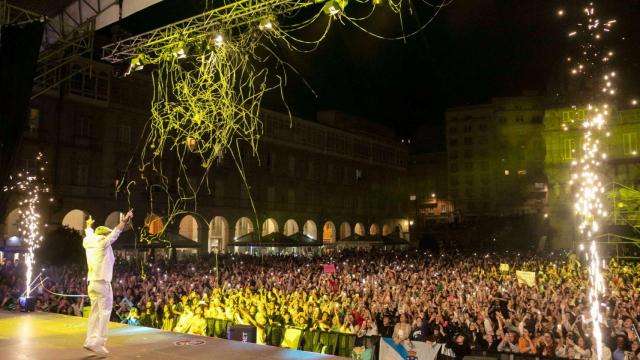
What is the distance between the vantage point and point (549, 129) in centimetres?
4594

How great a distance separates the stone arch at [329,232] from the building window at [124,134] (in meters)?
21.6

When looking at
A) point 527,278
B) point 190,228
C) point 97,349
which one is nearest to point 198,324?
point 97,349

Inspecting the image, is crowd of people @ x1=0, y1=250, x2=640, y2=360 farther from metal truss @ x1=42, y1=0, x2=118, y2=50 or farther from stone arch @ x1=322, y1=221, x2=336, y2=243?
stone arch @ x1=322, y1=221, x2=336, y2=243

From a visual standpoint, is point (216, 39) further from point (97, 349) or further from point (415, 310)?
point (415, 310)

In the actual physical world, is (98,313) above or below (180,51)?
below

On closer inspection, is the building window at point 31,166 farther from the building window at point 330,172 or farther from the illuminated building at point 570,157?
the illuminated building at point 570,157

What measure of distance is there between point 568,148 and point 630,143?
4.51m

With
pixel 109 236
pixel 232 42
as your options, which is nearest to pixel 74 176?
pixel 232 42

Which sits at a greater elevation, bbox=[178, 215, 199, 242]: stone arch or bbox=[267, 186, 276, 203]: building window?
bbox=[267, 186, 276, 203]: building window

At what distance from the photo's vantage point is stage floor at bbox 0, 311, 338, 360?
6598 millimetres

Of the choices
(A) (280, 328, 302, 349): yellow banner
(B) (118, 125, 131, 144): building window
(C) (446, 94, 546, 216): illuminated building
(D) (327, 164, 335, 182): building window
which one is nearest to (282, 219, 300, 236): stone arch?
(D) (327, 164, 335, 182): building window

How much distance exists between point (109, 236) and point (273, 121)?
120ft

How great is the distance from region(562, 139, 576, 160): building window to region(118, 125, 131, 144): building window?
3378 centimetres

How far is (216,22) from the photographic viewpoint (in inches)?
377
